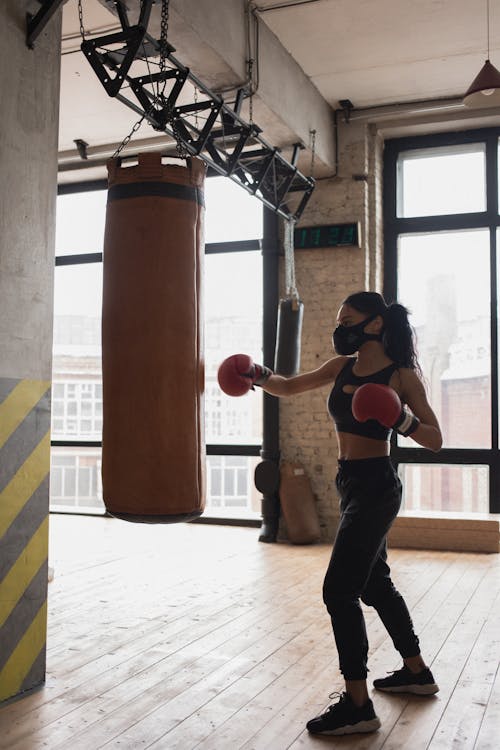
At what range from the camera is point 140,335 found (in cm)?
260

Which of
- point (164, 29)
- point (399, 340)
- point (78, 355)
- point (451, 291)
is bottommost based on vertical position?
point (399, 340)

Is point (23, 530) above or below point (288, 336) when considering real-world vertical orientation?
below

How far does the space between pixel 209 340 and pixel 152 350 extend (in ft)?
18.4

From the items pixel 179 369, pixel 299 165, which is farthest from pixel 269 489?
pixel 179 369

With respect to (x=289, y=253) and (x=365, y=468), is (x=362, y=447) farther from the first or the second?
(x=289, y=253)

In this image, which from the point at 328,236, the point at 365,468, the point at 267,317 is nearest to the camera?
the point at 365,468

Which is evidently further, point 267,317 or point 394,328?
point 267,317

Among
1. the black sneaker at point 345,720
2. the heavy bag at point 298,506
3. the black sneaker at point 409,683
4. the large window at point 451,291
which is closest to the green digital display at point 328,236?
the large window at point 451,291

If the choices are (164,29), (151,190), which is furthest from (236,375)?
(164,29)

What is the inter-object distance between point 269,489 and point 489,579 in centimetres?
229

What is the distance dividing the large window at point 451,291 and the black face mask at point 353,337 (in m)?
4.51

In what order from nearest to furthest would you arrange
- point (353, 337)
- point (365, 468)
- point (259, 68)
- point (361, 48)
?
1. point (365, 468)
2. point (353, 337)
3. point (259, 68)
4. point (361, 48)

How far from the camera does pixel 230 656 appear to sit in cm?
350

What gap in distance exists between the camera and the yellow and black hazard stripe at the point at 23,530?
294 centimetres
